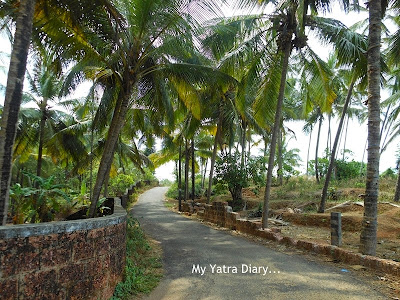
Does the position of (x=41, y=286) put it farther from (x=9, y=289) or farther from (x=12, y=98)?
(x=12, y=98)

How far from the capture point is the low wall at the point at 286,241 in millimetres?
5652

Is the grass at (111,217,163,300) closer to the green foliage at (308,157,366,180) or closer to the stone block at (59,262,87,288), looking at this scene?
the stone block at (59,262,87,288)

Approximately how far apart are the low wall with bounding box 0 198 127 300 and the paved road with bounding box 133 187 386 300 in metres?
1.26

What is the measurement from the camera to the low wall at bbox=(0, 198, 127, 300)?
309 cm

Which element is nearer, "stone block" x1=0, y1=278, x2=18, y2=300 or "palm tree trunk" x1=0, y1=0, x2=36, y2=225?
"stone block" x1=0, y1=278, x2=18, y2=300

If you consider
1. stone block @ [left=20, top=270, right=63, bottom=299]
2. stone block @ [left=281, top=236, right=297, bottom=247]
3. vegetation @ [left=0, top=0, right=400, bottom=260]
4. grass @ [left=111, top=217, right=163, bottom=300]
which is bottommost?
grass @ [left=111, top=217, right=163, bottom=300]

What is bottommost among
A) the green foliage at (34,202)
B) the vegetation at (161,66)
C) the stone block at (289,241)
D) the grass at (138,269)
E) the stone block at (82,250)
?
the grass at (138,269)

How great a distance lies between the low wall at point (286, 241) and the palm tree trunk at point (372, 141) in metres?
0.55

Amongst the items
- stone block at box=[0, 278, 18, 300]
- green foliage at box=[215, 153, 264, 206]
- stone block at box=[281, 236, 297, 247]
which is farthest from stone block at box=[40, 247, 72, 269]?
green foliage at box=[215, 153, 264, 206]

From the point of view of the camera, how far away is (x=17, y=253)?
10.3ft

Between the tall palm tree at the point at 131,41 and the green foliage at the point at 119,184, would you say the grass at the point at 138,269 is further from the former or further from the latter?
the green foliage at the point at 119,184

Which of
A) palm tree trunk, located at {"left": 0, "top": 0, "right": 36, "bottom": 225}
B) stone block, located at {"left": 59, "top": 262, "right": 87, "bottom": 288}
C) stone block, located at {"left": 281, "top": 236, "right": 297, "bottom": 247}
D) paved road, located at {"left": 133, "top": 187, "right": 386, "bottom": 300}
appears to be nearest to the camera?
stone block, located at {"left": 59, "top": 262, "right": 87, "bottom": 288}

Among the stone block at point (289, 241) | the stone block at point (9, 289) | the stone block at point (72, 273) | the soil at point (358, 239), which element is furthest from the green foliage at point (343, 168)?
the stone block at point (9, 289)

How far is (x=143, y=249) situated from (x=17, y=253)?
Result: 4.99 metres
